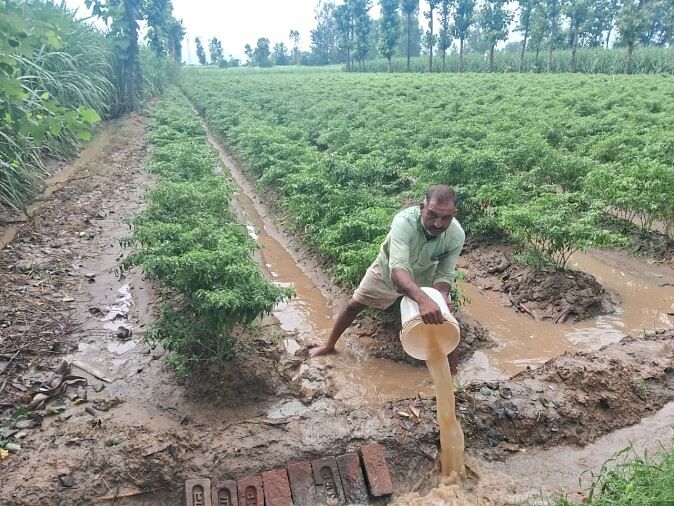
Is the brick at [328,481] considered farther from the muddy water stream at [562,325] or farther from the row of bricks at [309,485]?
the muddy water stream at [562,325]

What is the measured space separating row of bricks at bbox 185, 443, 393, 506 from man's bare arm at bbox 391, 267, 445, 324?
45.0 inches

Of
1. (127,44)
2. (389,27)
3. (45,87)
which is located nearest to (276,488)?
(45,87)

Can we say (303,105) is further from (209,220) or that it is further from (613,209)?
(209,220)

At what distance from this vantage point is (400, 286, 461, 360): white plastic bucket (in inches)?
133

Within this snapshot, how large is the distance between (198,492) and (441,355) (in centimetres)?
184

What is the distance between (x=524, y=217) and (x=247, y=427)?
425 cm

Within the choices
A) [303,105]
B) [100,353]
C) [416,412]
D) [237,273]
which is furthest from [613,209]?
[303,105]

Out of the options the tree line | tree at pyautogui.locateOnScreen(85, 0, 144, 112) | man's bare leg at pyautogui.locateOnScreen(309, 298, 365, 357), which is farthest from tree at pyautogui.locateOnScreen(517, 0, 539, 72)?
man's bare leg at pyautogui.locateOnScreen(309, 298, 365, 357)

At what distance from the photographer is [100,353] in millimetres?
5031

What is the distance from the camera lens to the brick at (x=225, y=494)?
3398mm

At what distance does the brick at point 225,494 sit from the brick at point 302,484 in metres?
0.37

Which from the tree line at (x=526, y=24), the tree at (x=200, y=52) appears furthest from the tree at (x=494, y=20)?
the tree at (x=200, y=52)

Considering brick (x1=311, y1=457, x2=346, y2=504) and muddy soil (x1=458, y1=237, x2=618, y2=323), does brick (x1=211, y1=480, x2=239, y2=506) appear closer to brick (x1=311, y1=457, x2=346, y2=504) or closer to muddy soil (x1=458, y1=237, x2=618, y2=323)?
brick (x1=311, y1=457, x2=346, y2=504)

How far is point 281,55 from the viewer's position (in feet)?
263
